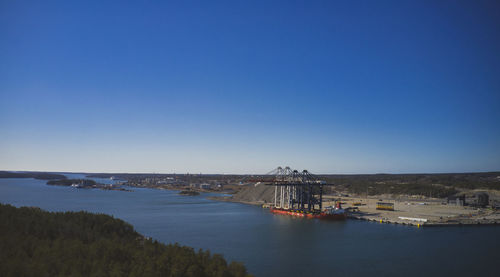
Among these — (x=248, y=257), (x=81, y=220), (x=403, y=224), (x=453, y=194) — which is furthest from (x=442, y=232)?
(x=453, y=194)

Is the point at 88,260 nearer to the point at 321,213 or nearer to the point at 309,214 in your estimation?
the point at 321,213

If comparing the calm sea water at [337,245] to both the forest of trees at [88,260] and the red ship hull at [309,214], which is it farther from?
the forest of trees at [88,260]

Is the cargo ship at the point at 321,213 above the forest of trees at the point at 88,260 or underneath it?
underneath

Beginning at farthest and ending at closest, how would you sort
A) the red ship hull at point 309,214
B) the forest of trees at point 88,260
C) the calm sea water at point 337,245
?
1. the red ship hull at point 309,214
2. the calm sea water at point 337,245
3. the forest of trees at point 88,260

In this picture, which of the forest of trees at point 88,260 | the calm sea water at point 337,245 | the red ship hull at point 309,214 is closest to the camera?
the forest of trees at point 88,260

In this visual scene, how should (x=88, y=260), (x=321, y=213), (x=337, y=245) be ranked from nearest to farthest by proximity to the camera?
(x=88, y=260)
(x=337, y=245)
(x=321, y=213)

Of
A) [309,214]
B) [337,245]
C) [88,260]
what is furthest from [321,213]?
[88,260]

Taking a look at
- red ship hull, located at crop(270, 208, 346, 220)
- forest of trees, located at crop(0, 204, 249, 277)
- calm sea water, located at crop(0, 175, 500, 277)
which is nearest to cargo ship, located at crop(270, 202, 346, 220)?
red ship hull, located at crop(270, 208, 346, 220)

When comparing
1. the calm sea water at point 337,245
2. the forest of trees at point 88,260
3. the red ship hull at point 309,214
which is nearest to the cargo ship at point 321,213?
the red ship hull at point 309,214

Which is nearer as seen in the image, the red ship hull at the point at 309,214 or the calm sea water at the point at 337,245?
the calm sea water at the point at 337,245

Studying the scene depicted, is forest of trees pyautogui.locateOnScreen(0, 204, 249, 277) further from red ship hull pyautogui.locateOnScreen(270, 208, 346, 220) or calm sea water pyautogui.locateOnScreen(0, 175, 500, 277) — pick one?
red ship hull pyautogui.locateOnScreen(270, 208, 346, 220)

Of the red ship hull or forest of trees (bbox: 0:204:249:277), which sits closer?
forest of trees (bbox: 0:204:249:277)
